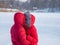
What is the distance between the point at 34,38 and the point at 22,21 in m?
0.12

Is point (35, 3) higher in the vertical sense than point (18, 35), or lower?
lower

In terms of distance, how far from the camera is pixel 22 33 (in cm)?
113

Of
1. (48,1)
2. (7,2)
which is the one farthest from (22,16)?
(48,1)

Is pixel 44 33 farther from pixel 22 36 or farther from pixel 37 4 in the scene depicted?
pixel 37 4

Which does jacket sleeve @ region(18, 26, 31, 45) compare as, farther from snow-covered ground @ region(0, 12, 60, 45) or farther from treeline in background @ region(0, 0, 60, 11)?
treeline in background @ region(0, 0, 60, 11)

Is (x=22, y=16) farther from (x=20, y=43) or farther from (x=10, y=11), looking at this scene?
(x=10, y=11)

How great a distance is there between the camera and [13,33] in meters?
1.16

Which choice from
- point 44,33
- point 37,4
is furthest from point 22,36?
point 37,4

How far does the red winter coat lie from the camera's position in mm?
1127

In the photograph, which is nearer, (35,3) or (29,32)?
(29,32)

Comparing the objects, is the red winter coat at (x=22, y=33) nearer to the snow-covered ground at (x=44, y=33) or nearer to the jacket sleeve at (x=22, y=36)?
the jacket sleeve at (x=22, y=36)

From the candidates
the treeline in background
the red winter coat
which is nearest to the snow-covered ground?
the red winter coat

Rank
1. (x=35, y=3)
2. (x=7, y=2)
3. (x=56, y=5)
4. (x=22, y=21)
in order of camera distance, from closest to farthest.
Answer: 1. (x=22, y=21)
2. (x=7, y=2)
3. (x=35, y=3)
4. (x=56, y=5)

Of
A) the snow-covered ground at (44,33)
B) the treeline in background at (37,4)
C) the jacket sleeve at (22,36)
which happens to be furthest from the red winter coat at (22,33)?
the treeline in background at (37,4)
